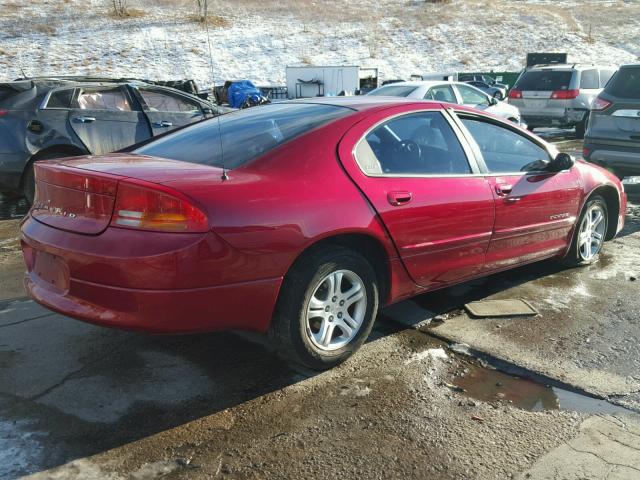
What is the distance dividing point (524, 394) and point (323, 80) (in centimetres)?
2709

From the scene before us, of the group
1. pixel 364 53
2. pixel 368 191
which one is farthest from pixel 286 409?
pixel 364 53

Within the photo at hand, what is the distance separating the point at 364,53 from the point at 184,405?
4307 centimetres

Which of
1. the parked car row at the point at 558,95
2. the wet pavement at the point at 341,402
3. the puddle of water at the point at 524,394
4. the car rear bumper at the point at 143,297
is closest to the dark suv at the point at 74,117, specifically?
the wet pavement at the point at 341,402

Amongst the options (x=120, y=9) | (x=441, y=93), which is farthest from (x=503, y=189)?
(x=120, y=9)

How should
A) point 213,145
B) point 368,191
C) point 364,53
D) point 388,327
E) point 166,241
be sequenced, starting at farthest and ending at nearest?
point 364,53
point 388,327
point 213,145
point 368,191
point 166,241

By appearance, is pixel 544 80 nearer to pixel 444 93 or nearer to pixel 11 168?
pixel 444 93

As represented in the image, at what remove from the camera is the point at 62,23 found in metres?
40.8

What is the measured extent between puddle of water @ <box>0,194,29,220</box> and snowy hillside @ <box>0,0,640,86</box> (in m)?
27.5

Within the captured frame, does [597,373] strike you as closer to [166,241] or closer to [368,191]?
[368,191]

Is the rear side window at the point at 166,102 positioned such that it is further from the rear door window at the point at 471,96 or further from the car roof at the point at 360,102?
the rear door window at the point at 471,96

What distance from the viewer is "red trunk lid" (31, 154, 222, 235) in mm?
2918

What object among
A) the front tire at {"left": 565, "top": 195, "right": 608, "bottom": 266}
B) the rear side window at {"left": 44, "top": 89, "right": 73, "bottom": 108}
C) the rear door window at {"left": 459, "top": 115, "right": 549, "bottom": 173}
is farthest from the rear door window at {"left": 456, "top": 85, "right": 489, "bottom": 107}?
the rear door window at {"left": 459, "top": 115, "right": 549, "bottom": 173}

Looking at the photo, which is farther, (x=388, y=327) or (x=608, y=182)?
(x=608, y=182)

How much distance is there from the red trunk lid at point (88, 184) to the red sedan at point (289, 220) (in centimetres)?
1
